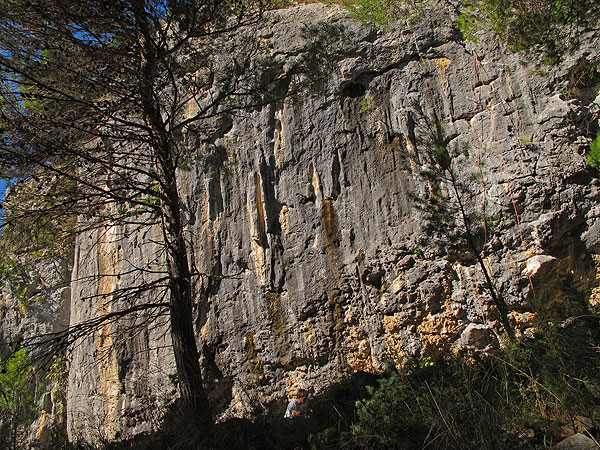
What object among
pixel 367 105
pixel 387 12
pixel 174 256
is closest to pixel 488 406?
pixel 174 256

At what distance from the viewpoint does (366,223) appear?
719 centimetres

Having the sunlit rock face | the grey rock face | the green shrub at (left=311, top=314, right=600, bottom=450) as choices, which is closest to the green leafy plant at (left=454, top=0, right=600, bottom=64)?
the sunlit rock face

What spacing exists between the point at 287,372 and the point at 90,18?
5433mm

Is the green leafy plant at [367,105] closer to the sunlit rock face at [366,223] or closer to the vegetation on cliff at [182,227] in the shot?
the sunlit rock face at [366,223]

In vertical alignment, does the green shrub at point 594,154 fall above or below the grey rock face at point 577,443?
above

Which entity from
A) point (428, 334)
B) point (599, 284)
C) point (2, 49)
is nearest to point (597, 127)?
point (599, 284)

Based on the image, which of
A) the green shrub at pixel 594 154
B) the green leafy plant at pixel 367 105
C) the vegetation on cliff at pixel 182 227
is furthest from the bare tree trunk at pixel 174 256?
the green shrub at pixel 594 154

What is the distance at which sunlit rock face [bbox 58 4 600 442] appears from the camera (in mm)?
6121

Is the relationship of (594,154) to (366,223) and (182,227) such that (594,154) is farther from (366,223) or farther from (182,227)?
(182,227)

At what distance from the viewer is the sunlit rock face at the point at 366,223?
612 centimetres

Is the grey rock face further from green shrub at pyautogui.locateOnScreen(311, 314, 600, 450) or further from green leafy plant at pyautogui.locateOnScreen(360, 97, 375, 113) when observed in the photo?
green leafy plant at pyautogui.locateOnScreen(360, 97, 375, 113)

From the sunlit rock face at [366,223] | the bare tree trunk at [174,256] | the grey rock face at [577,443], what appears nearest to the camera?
the grey rock face at [577,443]

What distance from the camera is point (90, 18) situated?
5047mm

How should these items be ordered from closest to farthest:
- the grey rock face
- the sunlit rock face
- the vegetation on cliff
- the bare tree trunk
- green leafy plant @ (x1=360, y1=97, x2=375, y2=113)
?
the grey rock face, the vegetation on cliff, the bare tree trunk, the sunlit rock face, green leafy plant @ (x1=360, y1=97, x2=375, y2=113)
